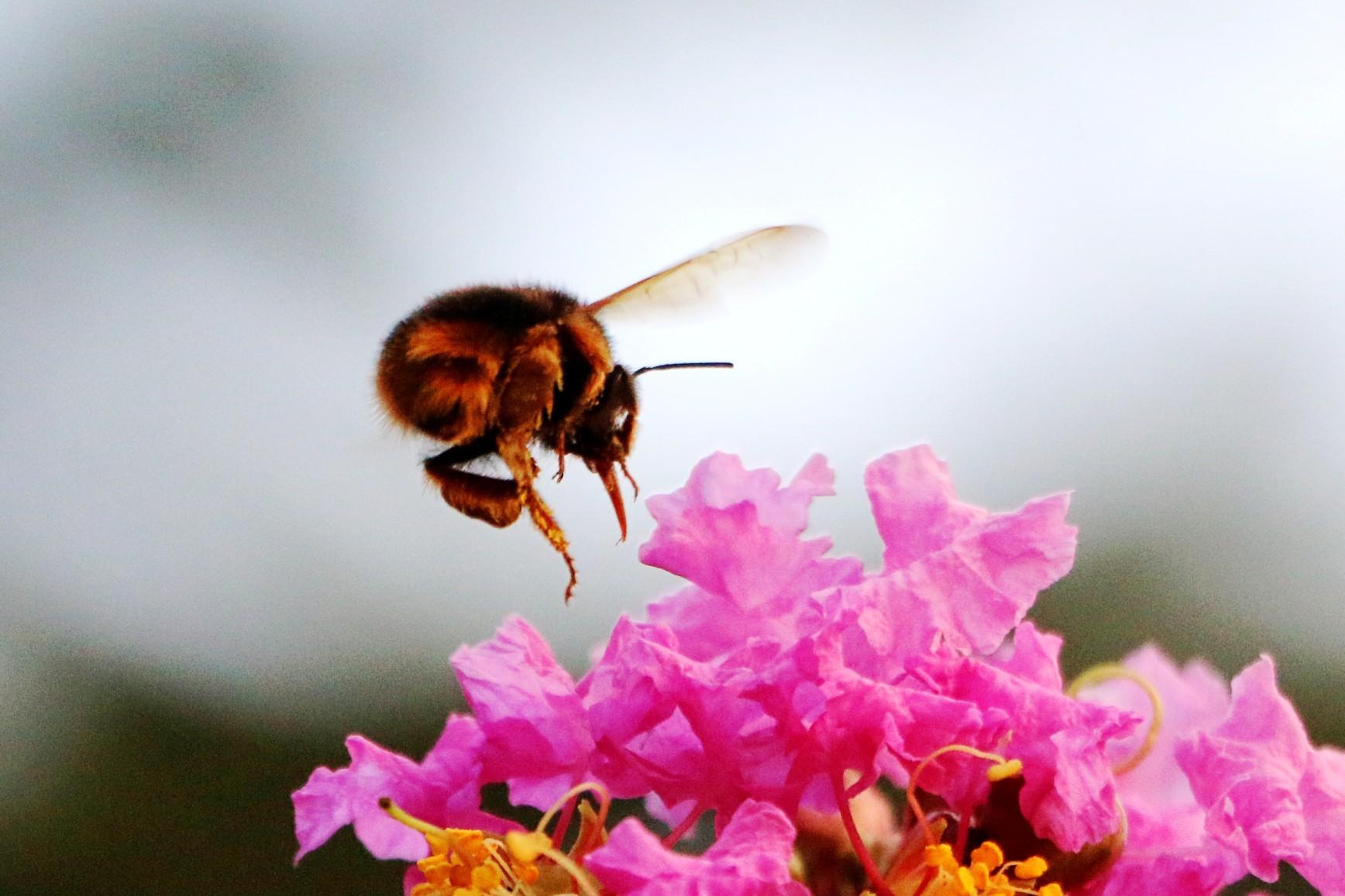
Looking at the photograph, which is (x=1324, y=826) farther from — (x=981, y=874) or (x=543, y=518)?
(x=543, y=518)

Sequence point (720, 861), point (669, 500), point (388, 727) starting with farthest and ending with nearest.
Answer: point (388, 727)
point (669, 500)
point (720, 861)

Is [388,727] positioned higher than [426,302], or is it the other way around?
[426,302]

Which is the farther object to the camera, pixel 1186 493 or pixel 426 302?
pixel 1186 493

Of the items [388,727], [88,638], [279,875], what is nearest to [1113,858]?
[279,875]

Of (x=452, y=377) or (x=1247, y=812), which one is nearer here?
(x=1247, y=812)

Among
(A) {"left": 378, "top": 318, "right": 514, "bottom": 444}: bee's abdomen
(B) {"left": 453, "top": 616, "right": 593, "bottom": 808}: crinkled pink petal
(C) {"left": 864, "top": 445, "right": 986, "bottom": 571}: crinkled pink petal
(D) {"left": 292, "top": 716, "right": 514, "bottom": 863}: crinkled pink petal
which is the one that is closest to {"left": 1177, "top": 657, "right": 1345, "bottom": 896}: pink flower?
(C) {"left": 864, "top": 445, "right": 986, "bottom": 571}: crinkled pink petal

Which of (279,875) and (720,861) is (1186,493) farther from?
(720,861)

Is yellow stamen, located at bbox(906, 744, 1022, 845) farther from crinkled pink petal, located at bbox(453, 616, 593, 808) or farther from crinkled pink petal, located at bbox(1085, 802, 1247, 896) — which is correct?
crinkled pink petal, located at bbox(453, 616, 593, 808)

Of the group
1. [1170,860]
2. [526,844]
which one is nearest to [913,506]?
[1170,860]
